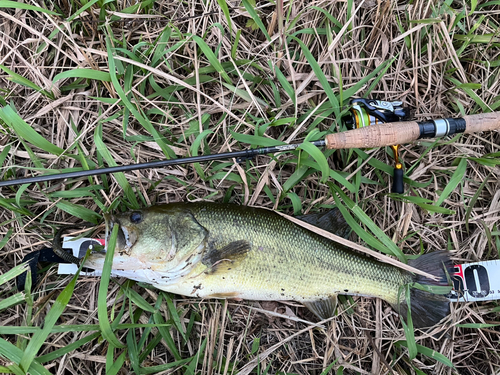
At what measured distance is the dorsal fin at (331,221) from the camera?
2.61m

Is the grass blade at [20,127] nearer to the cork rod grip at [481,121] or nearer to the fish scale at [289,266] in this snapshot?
the fish scale at [289,266]

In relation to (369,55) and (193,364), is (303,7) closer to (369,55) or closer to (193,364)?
(369,55)

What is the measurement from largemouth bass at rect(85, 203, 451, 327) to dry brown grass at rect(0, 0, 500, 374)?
24 cm

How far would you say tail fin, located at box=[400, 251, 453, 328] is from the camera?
2.62 meters

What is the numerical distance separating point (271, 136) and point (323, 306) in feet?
4.79

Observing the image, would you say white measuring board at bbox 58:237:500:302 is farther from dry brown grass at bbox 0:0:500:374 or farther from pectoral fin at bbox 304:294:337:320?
pectoral fin at bbox 304:294:337:320

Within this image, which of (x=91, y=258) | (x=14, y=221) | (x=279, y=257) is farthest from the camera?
(x=14, y=221)

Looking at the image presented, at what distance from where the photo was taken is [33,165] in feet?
8.82

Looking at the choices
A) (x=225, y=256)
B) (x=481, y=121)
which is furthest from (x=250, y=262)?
(x=481, y=121)

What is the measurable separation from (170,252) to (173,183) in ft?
2.22

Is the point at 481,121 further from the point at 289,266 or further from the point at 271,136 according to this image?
the point at 289,266

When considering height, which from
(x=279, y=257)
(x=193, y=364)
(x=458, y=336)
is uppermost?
(x=279, y=257)

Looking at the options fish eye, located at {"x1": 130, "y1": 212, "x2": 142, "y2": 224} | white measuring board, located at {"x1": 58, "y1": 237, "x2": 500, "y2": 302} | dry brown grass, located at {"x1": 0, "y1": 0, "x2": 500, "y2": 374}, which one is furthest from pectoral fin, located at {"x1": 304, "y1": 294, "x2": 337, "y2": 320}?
fish eye, located at {"x1": 130, "y1": 212, "x2": 142, "y2": 224}

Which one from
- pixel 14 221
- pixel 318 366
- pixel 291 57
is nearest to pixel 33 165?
pixel 14 221
